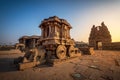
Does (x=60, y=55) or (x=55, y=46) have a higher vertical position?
(x=55, y=46)

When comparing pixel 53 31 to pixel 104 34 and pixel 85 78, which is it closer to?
pixel 85 78

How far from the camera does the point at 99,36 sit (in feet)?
76.1

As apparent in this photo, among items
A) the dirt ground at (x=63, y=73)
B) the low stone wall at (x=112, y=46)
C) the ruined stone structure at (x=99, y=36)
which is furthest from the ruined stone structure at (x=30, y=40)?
the dirt ground at (x=63, y=73)

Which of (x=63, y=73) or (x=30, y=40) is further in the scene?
(x=30, y=40)

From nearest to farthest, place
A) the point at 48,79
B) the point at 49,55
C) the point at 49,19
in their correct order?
1. the point at 48,79
2. the point at 49,55
3. the point at 49,19

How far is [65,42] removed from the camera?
8.63 meters

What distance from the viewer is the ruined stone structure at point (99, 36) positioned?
2241 cm

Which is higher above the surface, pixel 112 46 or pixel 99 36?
pixel 99 36

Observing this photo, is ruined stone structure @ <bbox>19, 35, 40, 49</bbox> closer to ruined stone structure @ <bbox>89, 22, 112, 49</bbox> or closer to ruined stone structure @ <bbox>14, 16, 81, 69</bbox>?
ruined stone structure @ <bbox>89, 22, 112, 49</bbox>

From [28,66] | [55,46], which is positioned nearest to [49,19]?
[55,46]

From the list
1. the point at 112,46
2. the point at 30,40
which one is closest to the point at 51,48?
the point at 112,46

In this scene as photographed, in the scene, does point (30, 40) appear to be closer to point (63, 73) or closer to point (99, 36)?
point (99, 36)

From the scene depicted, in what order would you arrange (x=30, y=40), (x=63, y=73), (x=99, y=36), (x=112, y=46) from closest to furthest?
(x=63, y=73) < (x=112, y=46) < (x=99, y=36) < (x=30, y=40)

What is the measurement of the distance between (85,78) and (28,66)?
11.9ft
